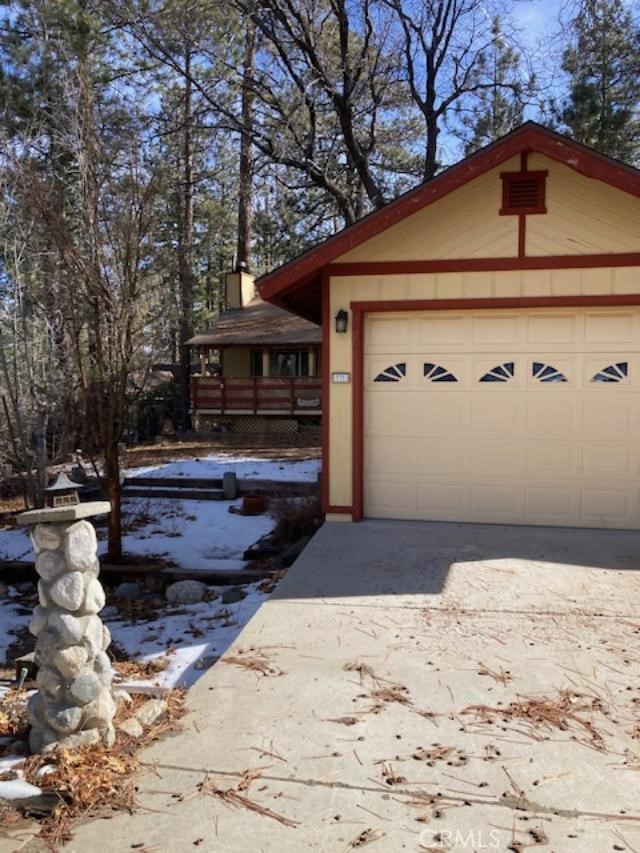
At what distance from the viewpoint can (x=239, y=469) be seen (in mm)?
13312

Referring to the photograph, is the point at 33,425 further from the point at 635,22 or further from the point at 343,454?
the point at 635,22

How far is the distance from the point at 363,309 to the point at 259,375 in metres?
16.2

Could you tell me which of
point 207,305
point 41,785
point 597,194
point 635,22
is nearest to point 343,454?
point 597,194

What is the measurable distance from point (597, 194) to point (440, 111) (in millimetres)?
12062

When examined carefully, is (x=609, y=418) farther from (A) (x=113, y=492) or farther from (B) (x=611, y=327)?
(A) (x=113, y=492)

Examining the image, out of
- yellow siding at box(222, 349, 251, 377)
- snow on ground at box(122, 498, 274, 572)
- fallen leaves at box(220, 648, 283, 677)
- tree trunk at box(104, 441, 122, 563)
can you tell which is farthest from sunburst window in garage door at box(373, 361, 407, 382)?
yellow siding at box(222, 349, 251, 377)

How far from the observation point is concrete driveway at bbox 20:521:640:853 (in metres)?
2.49

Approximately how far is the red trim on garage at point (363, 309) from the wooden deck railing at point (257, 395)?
44.3 feet

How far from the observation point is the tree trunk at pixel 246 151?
15.7m

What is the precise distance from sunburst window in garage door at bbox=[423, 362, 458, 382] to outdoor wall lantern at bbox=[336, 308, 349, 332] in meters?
0.88

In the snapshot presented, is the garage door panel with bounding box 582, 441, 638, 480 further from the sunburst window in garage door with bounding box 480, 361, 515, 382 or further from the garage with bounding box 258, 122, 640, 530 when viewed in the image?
the sunburst window in garage door with bounding box 480, 361, 515, 382

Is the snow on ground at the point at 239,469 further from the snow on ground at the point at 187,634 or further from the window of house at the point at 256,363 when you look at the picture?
the window of house at the point at 256,363

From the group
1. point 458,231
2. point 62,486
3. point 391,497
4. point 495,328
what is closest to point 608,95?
point 458,231

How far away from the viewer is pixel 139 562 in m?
7.58
